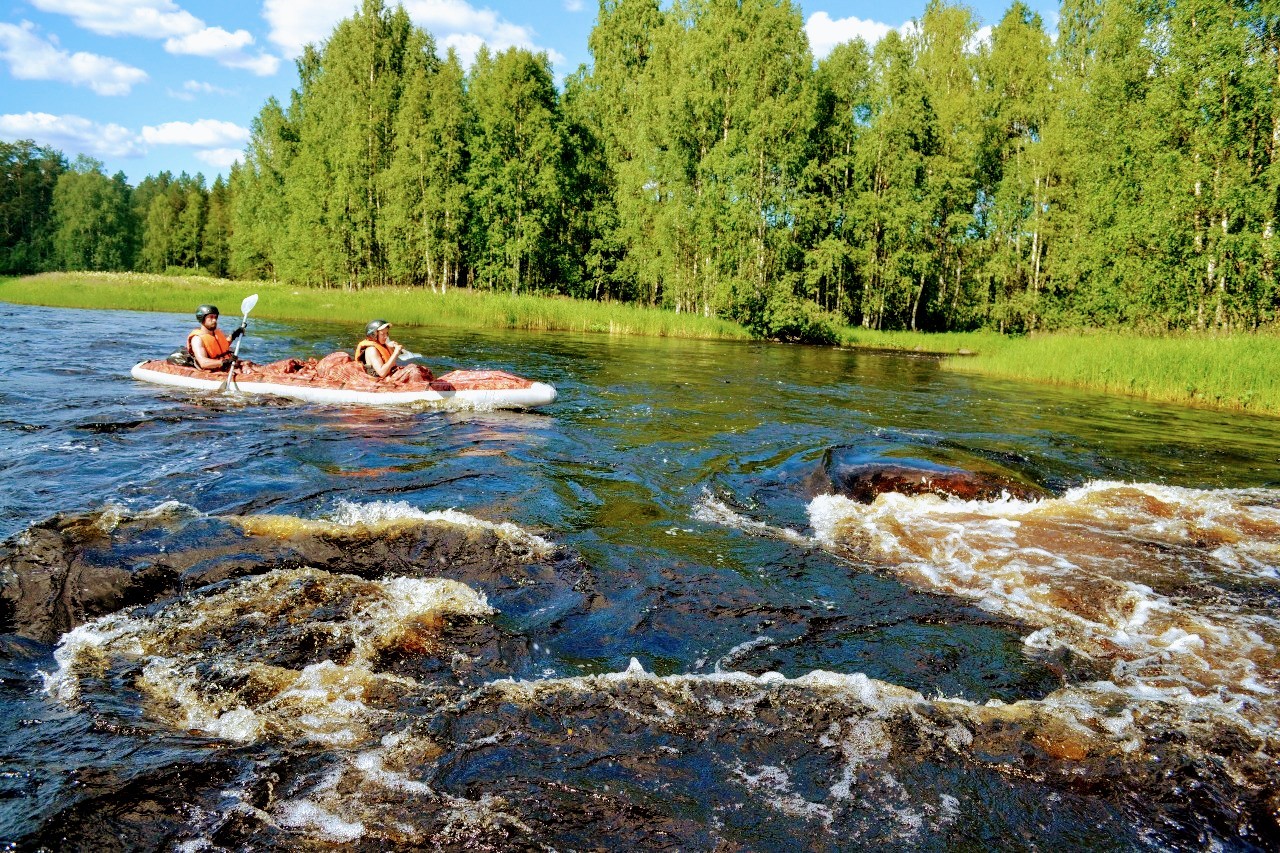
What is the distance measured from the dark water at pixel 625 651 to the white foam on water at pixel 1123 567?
36 millimetres

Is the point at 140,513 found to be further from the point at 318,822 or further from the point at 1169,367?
the point at 1169,367

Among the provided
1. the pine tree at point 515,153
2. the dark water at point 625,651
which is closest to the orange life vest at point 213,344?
the dark water at point 625,651

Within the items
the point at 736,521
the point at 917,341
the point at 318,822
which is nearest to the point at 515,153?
the point at 917,341

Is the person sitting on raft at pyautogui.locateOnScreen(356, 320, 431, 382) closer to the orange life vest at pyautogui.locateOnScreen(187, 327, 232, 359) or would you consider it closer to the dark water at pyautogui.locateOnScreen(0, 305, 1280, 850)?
the orange life vest at pyautogui.locateOnScreen(187, 327, 232, 359)

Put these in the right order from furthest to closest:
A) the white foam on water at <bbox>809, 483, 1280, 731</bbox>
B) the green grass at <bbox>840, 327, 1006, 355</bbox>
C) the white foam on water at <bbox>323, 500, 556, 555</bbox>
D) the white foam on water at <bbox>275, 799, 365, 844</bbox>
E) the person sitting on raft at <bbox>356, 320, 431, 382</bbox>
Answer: the green grass at <bbox>840, 327, 1006, 355</bbox> < the person sitting on raft at <bbox>356, 320, 431, 382</bbox> < the white foam on water at <bbox>323, 500, 556, 555</bbox> < the white foam on water at <bbox>809, 483, 1280, 731</bbox> < the white foam on water at <bbox>275, 799, 365, 844</bbox>

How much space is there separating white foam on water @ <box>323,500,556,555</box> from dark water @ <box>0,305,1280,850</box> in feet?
0.18

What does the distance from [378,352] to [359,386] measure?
660mm

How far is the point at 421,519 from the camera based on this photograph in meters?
6.35

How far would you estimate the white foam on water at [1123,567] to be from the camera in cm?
448

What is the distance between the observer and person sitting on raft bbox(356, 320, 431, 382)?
475 inches

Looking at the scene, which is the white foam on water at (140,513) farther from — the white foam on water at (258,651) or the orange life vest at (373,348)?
the orange life vest at (373,348)

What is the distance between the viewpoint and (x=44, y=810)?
290 centimetres

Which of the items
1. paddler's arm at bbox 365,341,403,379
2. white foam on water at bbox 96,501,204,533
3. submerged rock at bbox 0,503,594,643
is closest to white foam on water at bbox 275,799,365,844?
submerged rock at bbox 0,503,594,643

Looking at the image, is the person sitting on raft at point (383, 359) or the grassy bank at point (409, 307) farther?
the grassy bank at point (409, 307)
